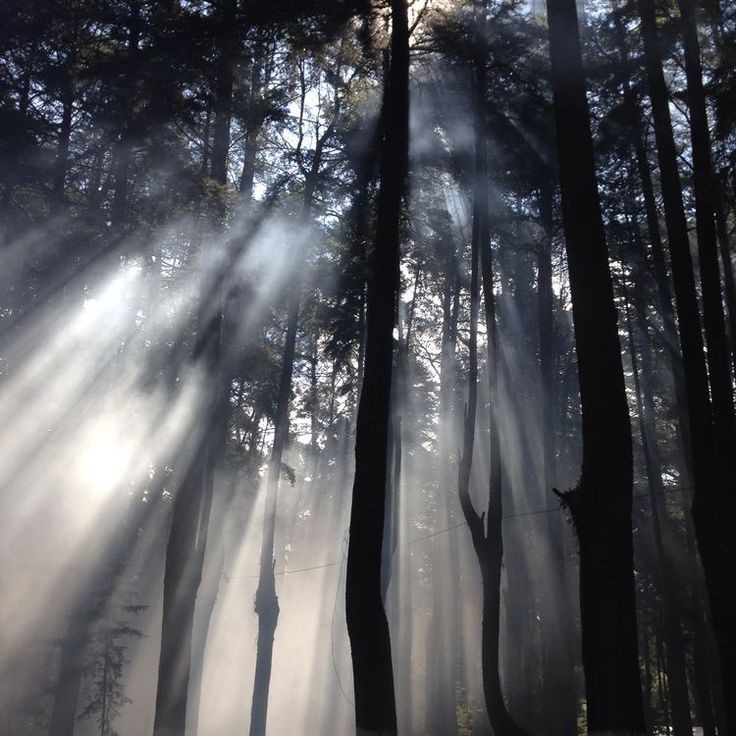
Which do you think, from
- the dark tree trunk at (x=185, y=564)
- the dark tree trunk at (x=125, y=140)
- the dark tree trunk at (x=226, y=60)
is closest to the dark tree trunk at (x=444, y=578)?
the dark tree trunk at (x=125, y=140)

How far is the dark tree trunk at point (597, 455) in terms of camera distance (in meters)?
7.27

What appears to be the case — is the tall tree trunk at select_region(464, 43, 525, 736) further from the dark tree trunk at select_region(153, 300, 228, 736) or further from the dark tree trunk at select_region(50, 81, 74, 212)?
the dark tree trunk at select_region(50, 81, 74, 212)

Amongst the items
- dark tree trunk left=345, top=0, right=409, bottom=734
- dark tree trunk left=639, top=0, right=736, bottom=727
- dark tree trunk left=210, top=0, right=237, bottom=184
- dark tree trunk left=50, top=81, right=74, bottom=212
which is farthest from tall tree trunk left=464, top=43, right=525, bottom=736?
dark tree trunk left=50, top=81, right=74, bottom=212

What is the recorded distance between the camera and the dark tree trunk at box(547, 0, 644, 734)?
7270 mm

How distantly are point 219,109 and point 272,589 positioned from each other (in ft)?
44.4

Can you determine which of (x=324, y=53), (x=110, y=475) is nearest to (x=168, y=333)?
(x=110, y=475)

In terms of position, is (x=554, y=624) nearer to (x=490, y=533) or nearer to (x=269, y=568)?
(x=269, y=568)

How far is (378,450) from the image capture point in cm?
923

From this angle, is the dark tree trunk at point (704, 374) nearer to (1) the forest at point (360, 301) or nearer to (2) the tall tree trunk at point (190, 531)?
(1) the forest at point (360, 301)

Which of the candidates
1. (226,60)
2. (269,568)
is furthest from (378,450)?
(269,568)

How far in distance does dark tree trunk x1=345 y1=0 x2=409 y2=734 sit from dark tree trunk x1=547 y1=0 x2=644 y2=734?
2069 millimetres

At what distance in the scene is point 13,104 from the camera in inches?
618

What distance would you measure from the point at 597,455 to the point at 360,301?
16.4 metres

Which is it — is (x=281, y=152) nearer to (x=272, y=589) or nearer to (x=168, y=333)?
(x=168, y=333)
